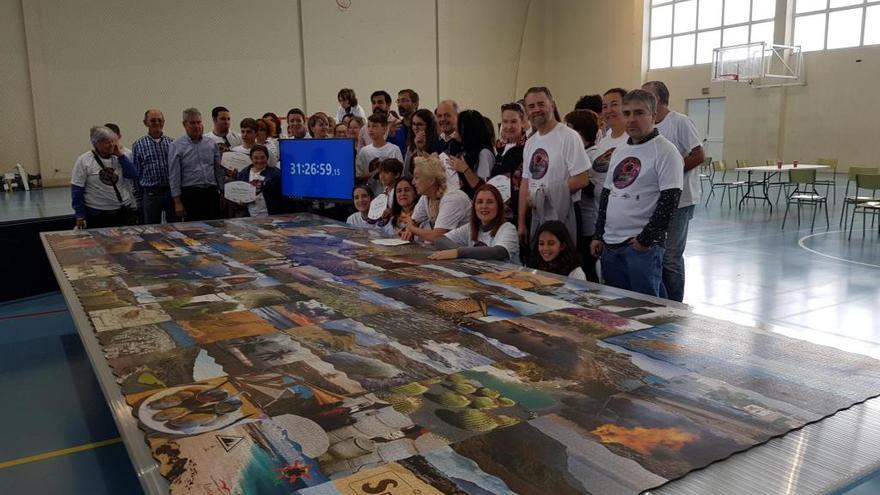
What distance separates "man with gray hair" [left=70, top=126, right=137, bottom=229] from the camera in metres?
5.87

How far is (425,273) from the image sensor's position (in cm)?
306

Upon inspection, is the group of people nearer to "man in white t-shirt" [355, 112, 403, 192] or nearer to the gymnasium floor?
"man in white t-shirt" [355, 112, 403, 192]

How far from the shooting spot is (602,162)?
414 centimetres

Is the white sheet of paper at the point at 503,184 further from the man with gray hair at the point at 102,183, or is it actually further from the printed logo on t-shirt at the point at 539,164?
the man with gray hair at the point at 102,183

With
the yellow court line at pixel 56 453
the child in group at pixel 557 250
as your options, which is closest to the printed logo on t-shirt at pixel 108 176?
the yellow court line at pixel 56 453

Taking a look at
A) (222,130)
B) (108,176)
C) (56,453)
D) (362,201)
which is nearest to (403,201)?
(362,201)

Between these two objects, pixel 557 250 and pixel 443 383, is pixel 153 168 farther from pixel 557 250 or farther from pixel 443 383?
pixel 443 383

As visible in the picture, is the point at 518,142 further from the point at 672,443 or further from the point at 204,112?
the point at 204,112

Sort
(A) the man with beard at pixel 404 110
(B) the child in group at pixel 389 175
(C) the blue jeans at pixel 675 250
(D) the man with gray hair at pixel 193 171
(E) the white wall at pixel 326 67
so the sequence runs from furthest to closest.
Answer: (E) the white wall at pixel 326 67 < (D) the man with gray hair at pixel 193 171 < (A) the man with beard at pixel 404 110 < (B) the child in group at pixel 389 175 < (C) the blue jeans at pixel 675 250

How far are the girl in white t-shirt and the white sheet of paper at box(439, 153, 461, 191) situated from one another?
457mm

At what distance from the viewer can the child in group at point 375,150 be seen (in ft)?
17.7

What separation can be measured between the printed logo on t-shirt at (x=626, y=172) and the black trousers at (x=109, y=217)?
4.89 metres

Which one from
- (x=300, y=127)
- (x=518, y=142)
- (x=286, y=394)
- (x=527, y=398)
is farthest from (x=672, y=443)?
(x=300, y=127)

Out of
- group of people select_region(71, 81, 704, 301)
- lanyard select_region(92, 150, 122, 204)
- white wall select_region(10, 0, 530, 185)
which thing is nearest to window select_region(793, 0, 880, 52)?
white wall select_region(10, 0, 530, 185)
